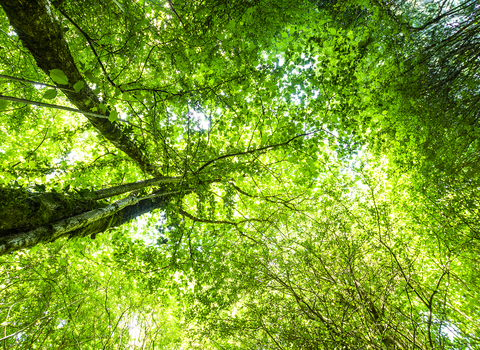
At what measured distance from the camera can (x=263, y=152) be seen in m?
3.79

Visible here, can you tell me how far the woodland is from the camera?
3.24 m

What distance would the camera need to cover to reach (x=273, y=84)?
3.57 meters

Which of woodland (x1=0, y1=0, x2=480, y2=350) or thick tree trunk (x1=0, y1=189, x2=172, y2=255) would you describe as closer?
thick tree trunk (x1=0, y1=189, x2=172, y2=255)

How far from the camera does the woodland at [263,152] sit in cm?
324

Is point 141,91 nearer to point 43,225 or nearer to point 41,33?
point 41,33

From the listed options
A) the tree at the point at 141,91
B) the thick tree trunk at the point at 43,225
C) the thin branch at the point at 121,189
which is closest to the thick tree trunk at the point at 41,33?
the tree at the point at 141,91

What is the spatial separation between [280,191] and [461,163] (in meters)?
4.33

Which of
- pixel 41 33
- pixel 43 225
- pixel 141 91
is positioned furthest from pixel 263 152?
pixel 41 33

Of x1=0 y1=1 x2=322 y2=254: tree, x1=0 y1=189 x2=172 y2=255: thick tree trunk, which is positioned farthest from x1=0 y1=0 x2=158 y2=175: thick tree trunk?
x1=0 y1=189 x2=172 y2=255: thick tree trunk

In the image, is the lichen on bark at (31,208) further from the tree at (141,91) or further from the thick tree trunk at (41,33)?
the thick tree trunk at (41,33)

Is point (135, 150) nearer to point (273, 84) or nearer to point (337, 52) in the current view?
point (273, 84)

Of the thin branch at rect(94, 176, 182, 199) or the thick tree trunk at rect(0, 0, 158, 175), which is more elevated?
the thick tree trunk at rect(0, 0, 158, 175)

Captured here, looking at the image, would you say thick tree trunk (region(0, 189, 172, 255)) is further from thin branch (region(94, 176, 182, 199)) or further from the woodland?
thin branch (region(94, 176, 182, 199))

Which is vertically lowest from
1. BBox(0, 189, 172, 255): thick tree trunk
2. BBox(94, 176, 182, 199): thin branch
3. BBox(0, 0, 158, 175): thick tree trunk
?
BBox(0, 189, 172, 255): thick tree trunk
